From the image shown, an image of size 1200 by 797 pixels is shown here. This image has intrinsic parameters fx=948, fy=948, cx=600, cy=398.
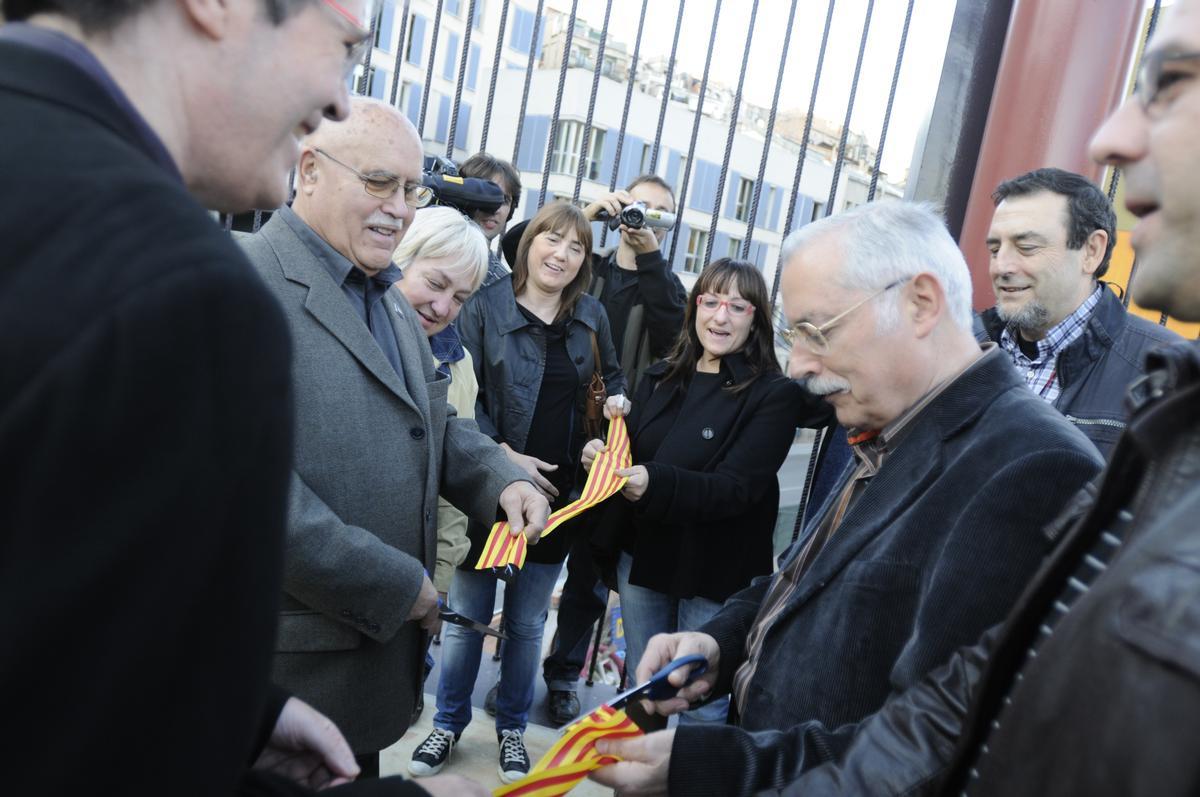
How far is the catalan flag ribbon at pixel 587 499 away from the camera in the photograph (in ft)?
9.36

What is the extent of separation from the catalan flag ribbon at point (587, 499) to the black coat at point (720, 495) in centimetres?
14

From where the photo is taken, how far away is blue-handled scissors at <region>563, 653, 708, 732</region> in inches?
80.0

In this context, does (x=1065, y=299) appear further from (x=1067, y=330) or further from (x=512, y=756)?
(x=512, y=756)

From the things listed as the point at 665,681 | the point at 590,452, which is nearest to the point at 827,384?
the point at 665,681

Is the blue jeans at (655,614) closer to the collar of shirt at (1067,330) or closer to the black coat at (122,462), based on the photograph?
the collar of shirt at (1067,330)

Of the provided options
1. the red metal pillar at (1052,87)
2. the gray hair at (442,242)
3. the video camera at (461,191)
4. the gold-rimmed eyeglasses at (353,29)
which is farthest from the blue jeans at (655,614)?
the gold-rimmed eyeglasses at (353,29)

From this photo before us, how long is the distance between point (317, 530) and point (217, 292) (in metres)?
1.39

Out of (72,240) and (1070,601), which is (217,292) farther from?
(1070,601)

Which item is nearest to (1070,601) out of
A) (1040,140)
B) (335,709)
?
(335,709)

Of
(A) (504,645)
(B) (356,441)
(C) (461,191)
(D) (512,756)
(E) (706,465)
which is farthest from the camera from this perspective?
(C) (461,191)

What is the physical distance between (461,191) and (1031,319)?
7.89ft

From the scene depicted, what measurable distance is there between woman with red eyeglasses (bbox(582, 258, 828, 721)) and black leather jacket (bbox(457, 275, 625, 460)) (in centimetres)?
32

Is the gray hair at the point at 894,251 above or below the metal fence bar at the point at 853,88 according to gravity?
below

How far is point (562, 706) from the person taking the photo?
433 cm
